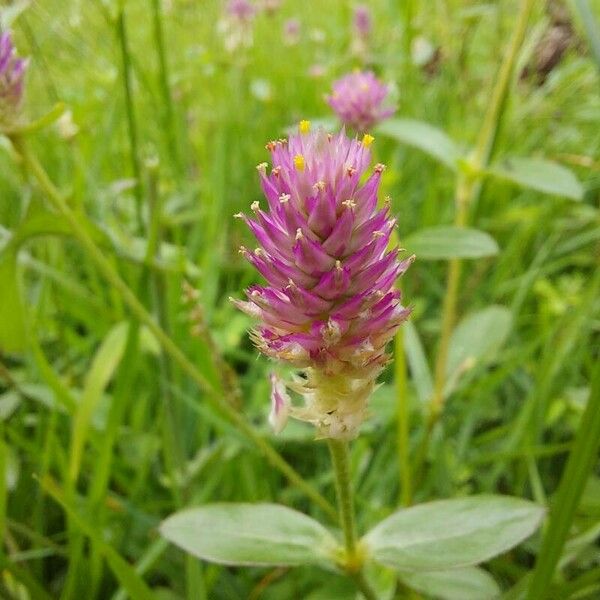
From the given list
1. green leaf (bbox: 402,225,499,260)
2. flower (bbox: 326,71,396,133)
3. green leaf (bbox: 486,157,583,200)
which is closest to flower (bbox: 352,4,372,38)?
flower (bbox: 326,71,396,133)

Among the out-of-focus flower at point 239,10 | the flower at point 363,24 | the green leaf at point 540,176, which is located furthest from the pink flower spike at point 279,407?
the out-of-focus flower at point 239,10

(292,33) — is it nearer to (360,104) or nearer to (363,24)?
(363,24)

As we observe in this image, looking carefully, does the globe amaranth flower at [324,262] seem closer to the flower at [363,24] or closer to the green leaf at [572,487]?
the green leaf at [572,487]

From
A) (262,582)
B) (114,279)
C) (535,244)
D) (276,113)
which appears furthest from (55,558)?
(276,113)

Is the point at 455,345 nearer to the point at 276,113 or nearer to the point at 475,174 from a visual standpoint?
the point at 475,174

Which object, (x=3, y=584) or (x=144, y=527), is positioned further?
(x=144, y=527)

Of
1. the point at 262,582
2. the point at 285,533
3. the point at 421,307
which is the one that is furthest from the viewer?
the point at 421,307

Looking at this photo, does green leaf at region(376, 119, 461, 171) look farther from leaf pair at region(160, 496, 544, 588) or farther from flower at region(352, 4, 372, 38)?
flower at region(352, 4, 372, 38)

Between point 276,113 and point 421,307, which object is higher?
point 276,113

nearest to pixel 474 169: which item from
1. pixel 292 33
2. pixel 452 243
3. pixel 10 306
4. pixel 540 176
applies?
pixel 540 176
